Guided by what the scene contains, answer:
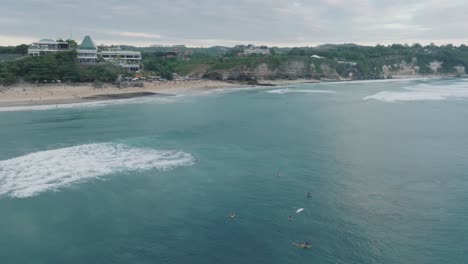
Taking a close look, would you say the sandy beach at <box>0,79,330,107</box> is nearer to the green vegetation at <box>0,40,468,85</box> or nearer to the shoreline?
the shoreline

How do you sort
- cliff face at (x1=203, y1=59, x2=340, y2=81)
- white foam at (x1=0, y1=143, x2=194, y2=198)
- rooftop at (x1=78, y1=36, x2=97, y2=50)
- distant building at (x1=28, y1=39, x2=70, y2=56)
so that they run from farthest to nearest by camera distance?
cliff face at (x1=203, y1=59, x2=340, y2=81) < rooftop at (x1=78, y1=36, x2=97, y2=50) < distant building at (x1=28, y1=39, x2=70, y2=56) < white foam at (x1=0, y1=143, x2=194, y2=198)

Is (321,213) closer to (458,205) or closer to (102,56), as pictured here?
(458,205)

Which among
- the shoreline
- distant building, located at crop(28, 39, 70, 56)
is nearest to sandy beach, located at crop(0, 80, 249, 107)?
the shoreline

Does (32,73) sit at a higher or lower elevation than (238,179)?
higher

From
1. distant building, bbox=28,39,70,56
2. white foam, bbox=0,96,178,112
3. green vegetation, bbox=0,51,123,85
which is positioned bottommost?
white foam, bbox=0,96,178,112

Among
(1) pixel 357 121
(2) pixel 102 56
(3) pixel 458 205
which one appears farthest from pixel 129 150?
(2) pixel 102 56

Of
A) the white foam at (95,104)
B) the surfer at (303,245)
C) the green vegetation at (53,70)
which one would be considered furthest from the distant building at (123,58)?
the surfer at (303,245)
